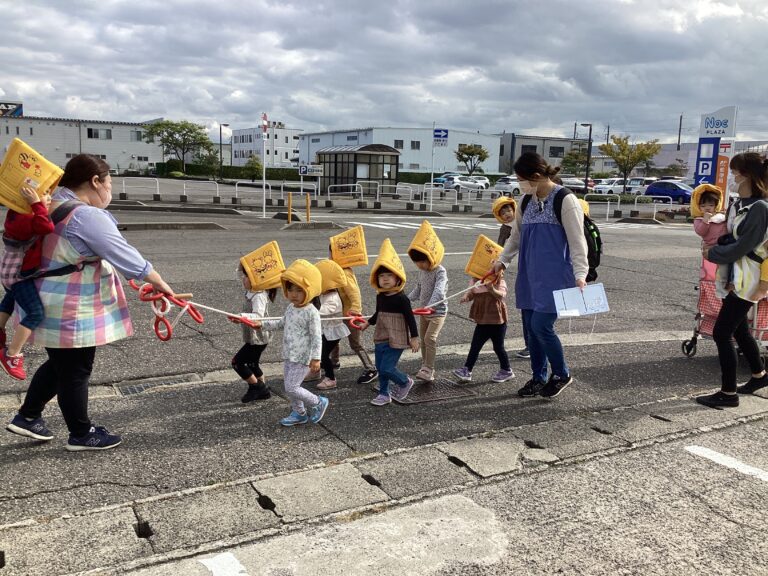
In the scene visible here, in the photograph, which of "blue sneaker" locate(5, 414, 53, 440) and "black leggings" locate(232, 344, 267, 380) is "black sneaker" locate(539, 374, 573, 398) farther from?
"blue sneaker" locate(5, 414, 53, 440)

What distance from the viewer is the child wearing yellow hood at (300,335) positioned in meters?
4.14

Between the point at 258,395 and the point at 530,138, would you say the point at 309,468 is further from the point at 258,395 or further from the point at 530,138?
the point at 530,138

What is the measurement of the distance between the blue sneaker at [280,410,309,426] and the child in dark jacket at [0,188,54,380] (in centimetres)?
161

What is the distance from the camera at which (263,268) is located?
456 cm

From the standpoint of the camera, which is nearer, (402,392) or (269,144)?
(402,392)

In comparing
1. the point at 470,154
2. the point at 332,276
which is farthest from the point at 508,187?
the point at 332,276

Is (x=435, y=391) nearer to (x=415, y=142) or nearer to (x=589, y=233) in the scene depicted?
(x=589, y=233)

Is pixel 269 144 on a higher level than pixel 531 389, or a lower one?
higher

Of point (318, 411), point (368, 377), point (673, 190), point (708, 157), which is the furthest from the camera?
point (673, 190)

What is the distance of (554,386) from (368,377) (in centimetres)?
150

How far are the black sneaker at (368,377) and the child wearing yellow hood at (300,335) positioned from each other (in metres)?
1.03

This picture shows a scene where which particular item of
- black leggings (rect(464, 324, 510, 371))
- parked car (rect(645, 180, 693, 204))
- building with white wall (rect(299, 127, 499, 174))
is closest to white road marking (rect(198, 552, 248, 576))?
black leggings (rect(464, 324, 510, 371))

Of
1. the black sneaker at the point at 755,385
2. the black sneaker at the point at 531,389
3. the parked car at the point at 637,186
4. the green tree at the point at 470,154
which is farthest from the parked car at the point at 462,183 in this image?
the black sneaker at the point at 531,389

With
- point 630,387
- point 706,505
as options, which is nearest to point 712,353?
point 630,387
